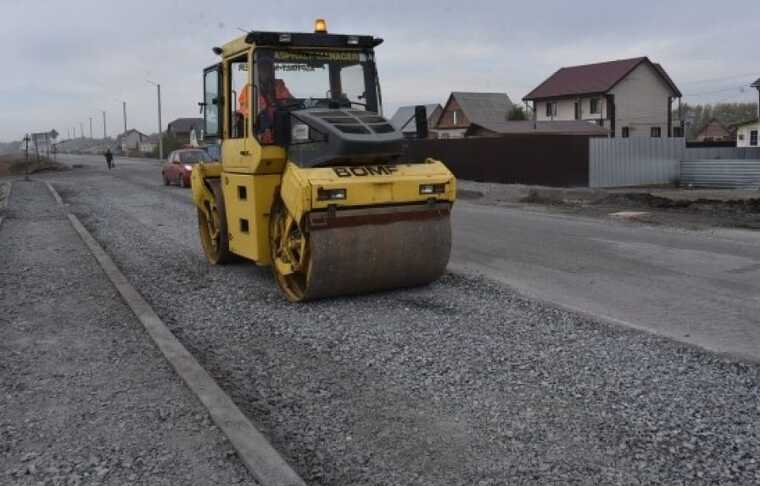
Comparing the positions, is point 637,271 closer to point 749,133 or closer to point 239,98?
point 239,98

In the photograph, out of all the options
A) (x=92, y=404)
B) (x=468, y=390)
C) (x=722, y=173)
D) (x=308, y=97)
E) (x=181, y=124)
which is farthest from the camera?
(x=181, y=124)

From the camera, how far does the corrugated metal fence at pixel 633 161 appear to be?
2561cm

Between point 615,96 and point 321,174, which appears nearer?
point 321,174

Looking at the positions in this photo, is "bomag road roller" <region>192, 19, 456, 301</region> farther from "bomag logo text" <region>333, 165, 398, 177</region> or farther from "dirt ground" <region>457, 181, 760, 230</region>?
"dirt ground" <region>457, 181, 760, 230</region>

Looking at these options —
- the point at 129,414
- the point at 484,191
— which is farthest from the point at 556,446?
the point at 484,191

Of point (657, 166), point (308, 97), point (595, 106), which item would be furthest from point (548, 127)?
point (308, 97)

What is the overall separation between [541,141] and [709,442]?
2275 cm

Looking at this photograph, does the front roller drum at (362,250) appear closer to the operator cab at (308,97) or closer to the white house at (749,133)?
the operator cab at (308,97)

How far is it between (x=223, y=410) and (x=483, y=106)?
69.2 meters

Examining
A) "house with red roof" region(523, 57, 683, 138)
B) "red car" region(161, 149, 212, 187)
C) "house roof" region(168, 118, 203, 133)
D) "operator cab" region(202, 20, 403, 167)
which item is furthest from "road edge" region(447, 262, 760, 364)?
"house roof" region(168, 118, 203, 133)

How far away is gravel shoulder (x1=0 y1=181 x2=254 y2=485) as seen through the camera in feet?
12.8

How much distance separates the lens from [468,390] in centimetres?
502

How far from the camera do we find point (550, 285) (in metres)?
8.54

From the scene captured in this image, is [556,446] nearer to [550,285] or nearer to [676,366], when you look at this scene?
[676,366]
